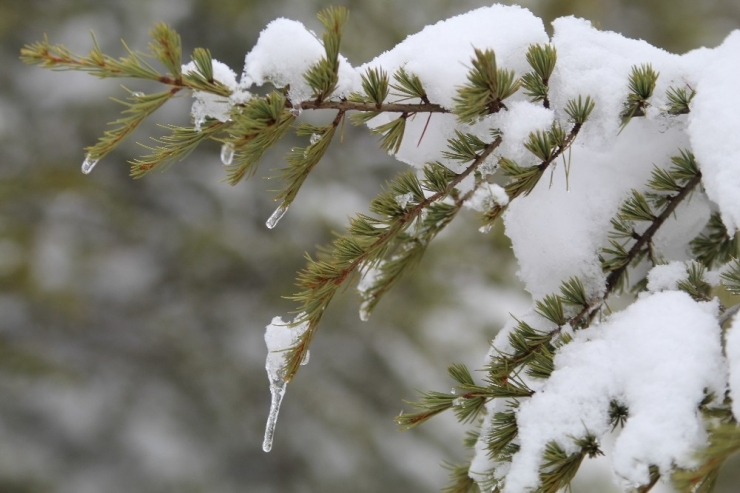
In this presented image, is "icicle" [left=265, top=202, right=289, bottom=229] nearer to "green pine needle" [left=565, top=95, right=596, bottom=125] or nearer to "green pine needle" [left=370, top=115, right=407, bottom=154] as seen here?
"green pine needle" [left=370, top=115, right=407, bottom=154]

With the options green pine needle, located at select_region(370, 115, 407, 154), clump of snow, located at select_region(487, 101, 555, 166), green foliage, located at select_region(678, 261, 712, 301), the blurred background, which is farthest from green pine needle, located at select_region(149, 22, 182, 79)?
the blurred background

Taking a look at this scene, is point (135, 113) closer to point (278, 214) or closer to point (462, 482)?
point (278, 214)

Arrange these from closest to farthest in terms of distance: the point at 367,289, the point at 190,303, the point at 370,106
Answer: the point at 370,106 → the point at 367,289 → the point at 190,303

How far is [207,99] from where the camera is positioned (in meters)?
0.60

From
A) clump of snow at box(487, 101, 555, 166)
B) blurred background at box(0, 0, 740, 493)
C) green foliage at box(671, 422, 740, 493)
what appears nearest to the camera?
green foliage at box(671, 422, 740, 493)

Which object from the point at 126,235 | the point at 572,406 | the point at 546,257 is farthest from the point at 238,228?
the point at 572,406

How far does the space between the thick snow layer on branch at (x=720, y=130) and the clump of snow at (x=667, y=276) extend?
9cm

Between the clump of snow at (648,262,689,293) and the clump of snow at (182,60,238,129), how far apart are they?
51 centimetres

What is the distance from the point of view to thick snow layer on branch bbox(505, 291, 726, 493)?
1.64 feet

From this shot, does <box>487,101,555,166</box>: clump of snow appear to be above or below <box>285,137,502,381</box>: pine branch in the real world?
above

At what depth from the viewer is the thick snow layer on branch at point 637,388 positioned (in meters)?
0.50

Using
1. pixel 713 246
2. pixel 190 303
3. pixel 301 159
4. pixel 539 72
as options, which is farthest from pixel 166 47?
pixel 190 303

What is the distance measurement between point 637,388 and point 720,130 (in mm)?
304

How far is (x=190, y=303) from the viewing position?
10.2 ft
